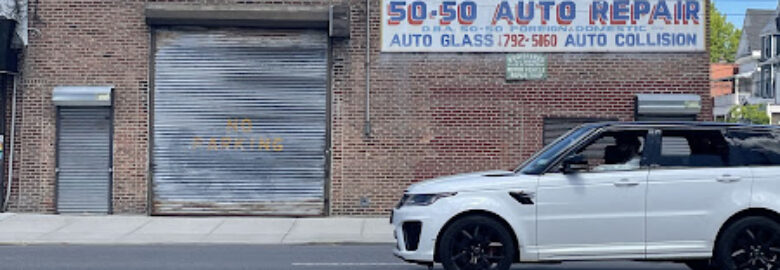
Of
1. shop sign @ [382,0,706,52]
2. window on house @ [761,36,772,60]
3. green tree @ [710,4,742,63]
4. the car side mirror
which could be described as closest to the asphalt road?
the car side mirror

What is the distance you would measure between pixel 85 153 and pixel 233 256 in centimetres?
741

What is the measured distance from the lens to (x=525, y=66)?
1977 centimetres

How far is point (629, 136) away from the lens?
10.4 m

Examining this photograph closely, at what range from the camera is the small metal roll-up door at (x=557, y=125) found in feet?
65.4

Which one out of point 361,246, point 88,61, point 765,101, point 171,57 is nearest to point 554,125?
point 361,246

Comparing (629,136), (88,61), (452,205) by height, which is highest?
(88,61)

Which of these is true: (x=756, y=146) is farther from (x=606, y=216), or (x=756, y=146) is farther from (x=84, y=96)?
(x=84, y=96)

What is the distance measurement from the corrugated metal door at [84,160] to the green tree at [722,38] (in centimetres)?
6499

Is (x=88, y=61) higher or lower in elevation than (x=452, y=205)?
higher

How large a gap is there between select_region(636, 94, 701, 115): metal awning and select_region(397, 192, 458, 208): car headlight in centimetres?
1019

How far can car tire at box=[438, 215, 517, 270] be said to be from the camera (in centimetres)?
1001

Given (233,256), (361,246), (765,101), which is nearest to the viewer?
(233,256)

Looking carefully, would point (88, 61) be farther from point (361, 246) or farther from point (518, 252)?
point (518, 252)

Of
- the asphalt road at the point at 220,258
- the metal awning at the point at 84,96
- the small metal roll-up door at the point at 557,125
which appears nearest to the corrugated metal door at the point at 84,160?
the metal awning at the point at 84,96
